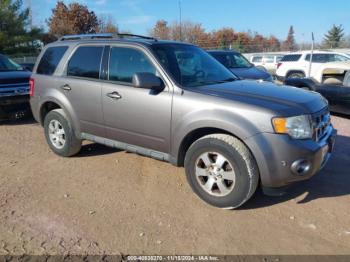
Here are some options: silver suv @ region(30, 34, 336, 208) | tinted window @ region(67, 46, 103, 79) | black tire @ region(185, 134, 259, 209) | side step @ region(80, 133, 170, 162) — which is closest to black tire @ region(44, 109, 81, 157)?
silver suv @ region(30, 34, 336, 208)

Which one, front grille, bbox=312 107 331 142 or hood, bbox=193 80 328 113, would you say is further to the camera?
front grille, bbox=312 107 331 142

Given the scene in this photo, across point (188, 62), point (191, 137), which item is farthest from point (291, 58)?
point (191, 137)

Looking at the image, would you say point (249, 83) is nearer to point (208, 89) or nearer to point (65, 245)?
point (208, 89)

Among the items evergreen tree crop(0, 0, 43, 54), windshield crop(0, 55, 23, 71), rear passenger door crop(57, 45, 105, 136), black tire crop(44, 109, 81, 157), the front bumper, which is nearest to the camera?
the front bumper

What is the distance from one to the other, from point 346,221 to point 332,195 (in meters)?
0.64

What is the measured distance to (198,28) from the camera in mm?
54719

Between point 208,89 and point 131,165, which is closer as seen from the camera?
point 208,89

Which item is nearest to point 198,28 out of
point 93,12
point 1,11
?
point 93,12

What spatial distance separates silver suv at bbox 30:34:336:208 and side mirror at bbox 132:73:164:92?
0.04 ft

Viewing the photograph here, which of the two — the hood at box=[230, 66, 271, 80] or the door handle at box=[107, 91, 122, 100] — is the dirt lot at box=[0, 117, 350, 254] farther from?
the hood at box=[230, 66, 271, 80]

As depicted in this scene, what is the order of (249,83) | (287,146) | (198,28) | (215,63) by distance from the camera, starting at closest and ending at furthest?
(287,146) → (249,83) → (215,63) → (198,28)

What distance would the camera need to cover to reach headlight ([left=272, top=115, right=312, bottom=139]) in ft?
12.1

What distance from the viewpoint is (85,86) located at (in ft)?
17.0

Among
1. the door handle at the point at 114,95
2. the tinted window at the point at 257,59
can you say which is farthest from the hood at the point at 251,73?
the tinted window at the point at 257,59
